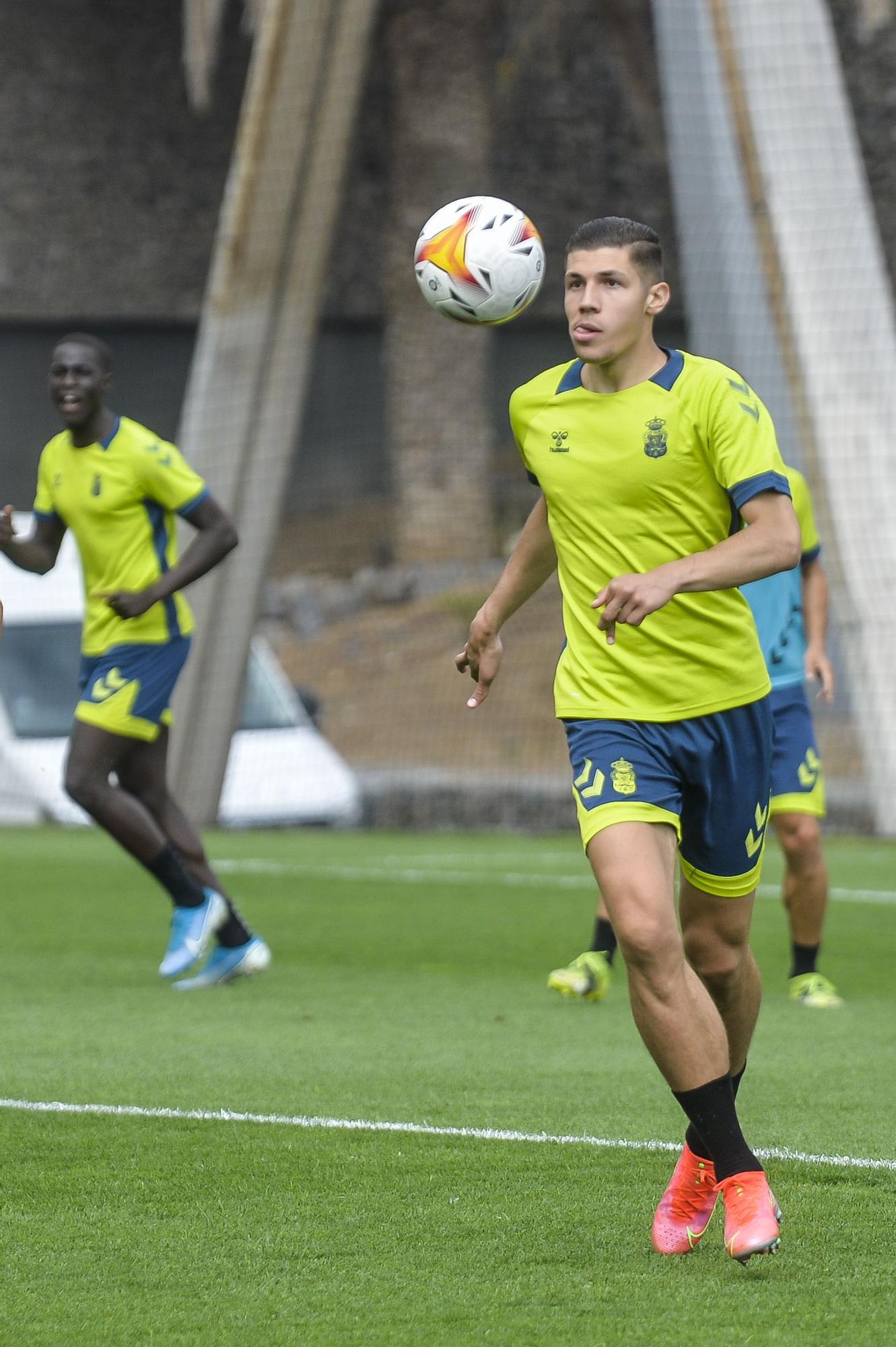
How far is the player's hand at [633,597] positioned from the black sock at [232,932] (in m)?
4.59

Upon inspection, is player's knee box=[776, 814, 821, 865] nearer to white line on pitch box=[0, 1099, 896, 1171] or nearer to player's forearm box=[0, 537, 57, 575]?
white line on pitch box=[0, 1099, 896, 1171]

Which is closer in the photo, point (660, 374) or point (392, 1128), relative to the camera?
point (660, 374)

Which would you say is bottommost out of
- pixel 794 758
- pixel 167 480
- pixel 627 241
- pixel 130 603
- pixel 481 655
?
pixel 794 758

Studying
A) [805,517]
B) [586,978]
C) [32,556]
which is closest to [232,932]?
[586,978]

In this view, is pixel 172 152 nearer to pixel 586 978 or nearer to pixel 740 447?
pixel 586 978

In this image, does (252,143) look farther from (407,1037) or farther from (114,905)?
(407,1037)

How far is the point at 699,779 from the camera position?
176 inches

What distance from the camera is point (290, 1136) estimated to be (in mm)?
5340

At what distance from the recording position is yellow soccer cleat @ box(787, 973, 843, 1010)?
307 inches

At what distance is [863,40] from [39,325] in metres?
11.1

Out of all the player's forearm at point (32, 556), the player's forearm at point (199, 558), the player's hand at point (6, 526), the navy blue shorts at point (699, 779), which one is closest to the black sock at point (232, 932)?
the player's forearm at point (199, 558)

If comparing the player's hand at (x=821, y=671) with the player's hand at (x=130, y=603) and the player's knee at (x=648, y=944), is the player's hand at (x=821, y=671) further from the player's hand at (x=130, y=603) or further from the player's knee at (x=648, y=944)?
the player's knee at (x=648, y=944)

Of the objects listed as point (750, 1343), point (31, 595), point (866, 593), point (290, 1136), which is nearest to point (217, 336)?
point (31, 595)

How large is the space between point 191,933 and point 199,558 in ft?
4.87
